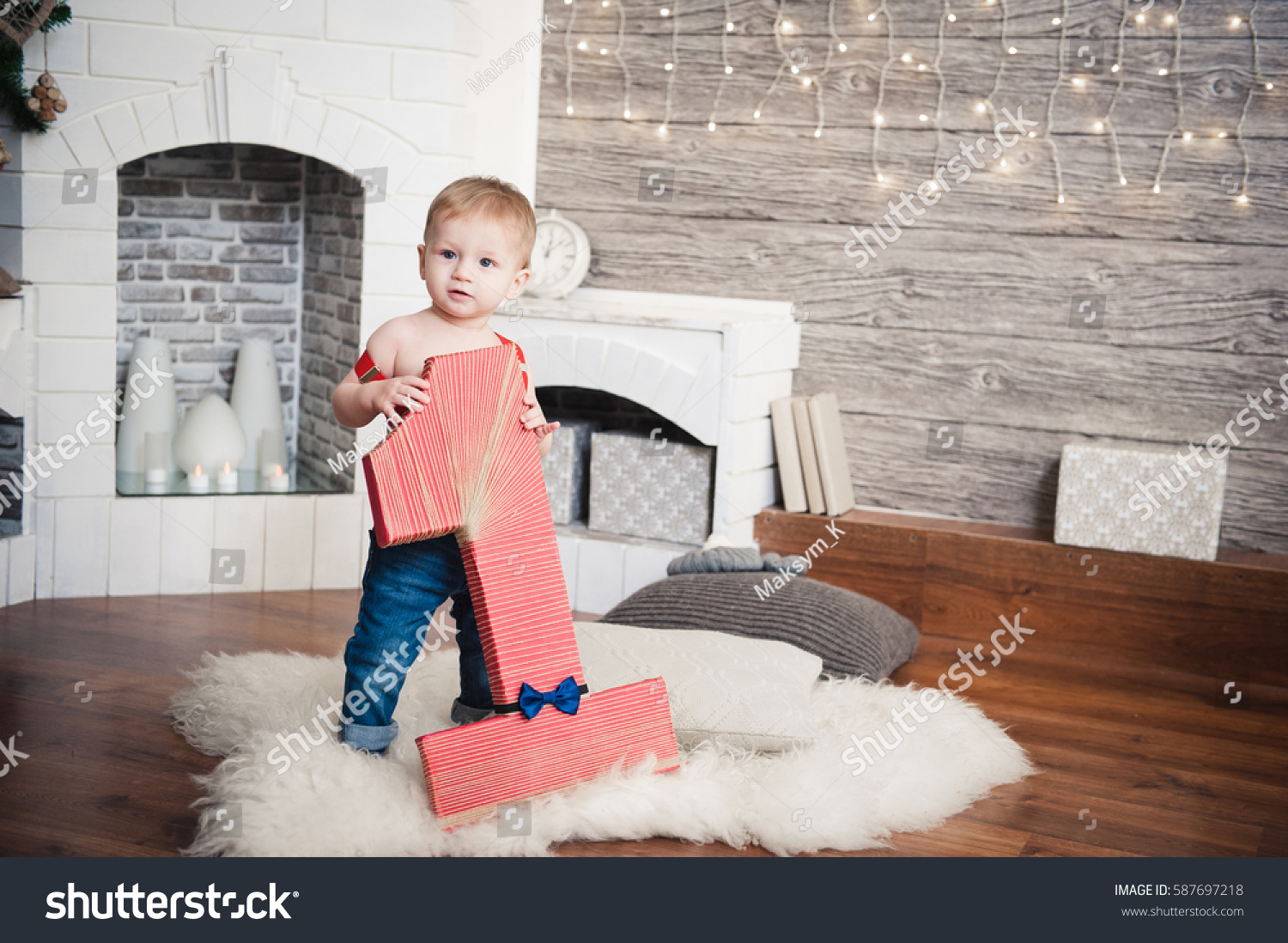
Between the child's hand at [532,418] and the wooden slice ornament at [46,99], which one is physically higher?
the wooden slice ornament at [46,99]

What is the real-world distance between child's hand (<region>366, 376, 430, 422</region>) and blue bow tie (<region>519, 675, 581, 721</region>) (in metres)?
0.41

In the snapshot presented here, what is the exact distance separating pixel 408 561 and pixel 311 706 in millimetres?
394

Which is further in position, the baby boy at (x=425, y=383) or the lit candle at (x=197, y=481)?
the lit candle at (x=197, y=481)

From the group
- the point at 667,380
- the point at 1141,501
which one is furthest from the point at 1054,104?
the point at 667,380

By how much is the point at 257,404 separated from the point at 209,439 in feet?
0.70

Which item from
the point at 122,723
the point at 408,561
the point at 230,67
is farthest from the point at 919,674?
the point at 230,67

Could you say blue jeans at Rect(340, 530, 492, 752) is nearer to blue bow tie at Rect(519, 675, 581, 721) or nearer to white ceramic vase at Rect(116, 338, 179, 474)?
blue bow tie at Rect(519, 675, 581, 721)

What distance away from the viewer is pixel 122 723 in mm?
2012

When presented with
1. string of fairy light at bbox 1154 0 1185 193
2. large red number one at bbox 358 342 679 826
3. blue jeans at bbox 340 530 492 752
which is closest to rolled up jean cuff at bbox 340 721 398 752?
blue jeans at bbox 340 530 492 752

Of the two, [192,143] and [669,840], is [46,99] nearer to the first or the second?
[192,143]

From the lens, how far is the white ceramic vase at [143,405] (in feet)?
9.87

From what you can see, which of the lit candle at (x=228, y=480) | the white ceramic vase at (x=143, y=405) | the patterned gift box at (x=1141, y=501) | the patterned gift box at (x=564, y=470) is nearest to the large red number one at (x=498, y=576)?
the patterned gift box at (x=564, y=470)

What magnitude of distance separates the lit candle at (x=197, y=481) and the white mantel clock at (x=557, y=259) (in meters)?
0.96

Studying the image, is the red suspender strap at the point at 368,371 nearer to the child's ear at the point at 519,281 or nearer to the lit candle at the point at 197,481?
the child's ear at the point at 519,281
